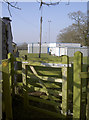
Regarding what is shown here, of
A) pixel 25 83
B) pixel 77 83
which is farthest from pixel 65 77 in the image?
pixel 25 83

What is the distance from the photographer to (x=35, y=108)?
3.82 m

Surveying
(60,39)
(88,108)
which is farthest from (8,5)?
(60,39)

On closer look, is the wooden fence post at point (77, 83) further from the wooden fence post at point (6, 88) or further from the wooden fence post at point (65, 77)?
the wooden fence post at point (6, 88)

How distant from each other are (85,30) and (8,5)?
28.7 meters

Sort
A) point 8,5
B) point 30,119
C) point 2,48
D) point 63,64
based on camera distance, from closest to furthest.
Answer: point 63,64
point 30,119
point 8,5
point 2,48

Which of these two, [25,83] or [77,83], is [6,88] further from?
[77,83]

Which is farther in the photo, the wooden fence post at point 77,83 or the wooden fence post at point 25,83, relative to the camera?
the wooden fence post at point 25,83

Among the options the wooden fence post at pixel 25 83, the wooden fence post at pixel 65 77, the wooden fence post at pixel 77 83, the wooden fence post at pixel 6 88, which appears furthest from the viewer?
the wooden fence post at pixel 25 83

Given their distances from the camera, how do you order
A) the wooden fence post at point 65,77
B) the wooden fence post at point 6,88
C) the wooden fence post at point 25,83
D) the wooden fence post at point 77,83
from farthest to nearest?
the wooden fence post at point 25,83 → the wooden fence post at point 65,77 → the wooden fence post at point 77,83 → the wooden fence post at point 6,88

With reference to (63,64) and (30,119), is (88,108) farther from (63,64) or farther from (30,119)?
(30,119)

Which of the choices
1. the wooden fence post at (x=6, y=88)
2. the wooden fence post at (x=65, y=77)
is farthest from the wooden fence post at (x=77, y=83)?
the wooden fence post at (x=6, y=88)

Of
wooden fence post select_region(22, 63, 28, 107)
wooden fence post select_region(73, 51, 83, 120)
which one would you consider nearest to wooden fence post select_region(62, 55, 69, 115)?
wooden fence post select_region(73, 51, 83, 120)

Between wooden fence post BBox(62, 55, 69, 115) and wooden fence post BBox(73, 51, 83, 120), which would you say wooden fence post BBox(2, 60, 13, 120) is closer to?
wooden fence post BBox(62, 55, 69, 115)

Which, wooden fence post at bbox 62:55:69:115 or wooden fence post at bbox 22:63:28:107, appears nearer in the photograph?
wooden fence post at bbox 62:55:69:115
